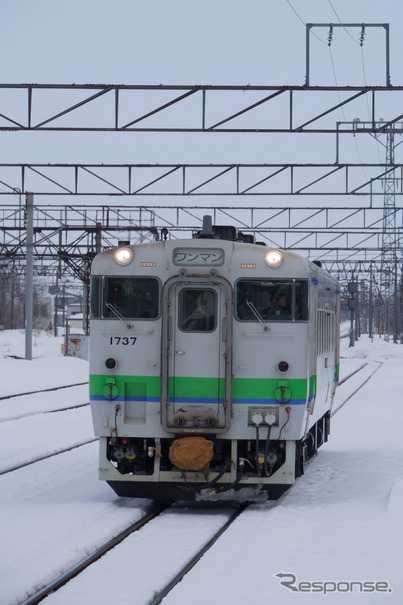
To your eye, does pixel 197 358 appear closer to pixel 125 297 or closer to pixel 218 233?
pixel 125 297

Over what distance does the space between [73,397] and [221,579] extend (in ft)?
69.4

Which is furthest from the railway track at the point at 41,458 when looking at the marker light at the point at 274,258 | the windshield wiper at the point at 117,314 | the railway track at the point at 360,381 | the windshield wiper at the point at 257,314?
the railway track at the point at 360,381

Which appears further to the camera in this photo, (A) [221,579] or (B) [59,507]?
(B) [59,507]

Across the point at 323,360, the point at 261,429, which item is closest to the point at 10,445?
the point at 323,360

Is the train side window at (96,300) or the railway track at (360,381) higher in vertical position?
the train side window at (96,300)

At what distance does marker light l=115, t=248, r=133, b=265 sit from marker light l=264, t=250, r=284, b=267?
5.09 ft

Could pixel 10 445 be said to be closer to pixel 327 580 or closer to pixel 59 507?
pixel 59 507

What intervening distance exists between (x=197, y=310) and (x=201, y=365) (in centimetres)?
63

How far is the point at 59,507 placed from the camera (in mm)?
11211

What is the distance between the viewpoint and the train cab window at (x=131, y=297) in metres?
11.5

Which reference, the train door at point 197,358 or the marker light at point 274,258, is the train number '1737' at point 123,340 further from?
the marker light at point 274,258

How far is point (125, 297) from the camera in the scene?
455 inches

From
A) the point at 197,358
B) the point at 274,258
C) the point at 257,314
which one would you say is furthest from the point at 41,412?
the point at 274,258

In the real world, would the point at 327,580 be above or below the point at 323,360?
below
